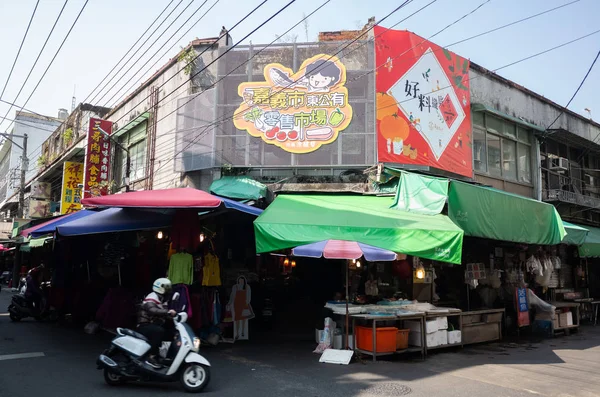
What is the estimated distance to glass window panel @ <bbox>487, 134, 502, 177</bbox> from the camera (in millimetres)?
15492

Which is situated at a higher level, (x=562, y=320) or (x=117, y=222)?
(x=117, y=222)

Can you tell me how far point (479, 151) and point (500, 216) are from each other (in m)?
4.89

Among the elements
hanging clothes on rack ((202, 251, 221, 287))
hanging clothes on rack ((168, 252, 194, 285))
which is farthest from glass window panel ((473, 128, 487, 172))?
hanging clothes on rack ((168, 252, 194, 285))

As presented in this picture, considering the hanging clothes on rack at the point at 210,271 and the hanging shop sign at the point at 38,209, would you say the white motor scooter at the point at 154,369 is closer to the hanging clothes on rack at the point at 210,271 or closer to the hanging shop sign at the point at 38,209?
the hanging clothes on rack at the point at 210,271

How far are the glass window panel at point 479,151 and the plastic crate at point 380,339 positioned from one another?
8033 millimetres

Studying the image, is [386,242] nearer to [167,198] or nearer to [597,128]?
[167,198]

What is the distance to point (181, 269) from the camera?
381 inches

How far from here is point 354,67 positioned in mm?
12969

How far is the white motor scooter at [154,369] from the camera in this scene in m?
6.28

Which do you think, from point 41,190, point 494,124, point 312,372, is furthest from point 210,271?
point 41,190

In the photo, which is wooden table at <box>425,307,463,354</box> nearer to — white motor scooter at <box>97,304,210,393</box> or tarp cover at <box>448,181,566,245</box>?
tarp cover at <box>448,181,566,245</box>

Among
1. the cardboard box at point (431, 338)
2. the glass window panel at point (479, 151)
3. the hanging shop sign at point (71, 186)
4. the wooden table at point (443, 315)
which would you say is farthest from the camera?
the hanging shop sign at point (71, 186)

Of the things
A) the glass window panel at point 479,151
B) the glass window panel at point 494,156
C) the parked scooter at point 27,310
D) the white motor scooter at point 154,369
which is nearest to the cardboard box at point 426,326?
the white motor scooter at point 154,369

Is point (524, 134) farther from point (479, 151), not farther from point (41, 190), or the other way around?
point (41, 190)
